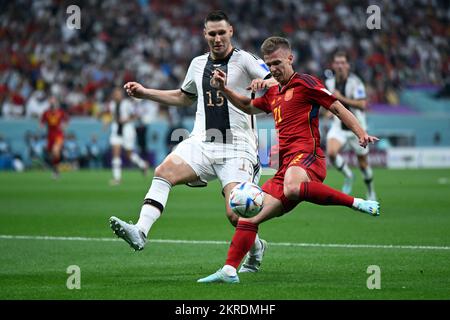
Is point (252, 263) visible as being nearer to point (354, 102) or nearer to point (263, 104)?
point (263, 104)

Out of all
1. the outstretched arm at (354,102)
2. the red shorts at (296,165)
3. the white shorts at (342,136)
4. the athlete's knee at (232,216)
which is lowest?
the athlete's knee at (232,216)

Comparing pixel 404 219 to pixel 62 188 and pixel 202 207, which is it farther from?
pixel 62 188

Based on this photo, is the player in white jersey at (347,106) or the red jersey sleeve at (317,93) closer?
the red jersey sleeve at (317,93)

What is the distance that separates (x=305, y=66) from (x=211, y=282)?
2660 centimetres

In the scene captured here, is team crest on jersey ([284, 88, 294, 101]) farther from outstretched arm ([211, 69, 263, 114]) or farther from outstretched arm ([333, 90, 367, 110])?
outstretched arm ([333, 90, 367, 110])

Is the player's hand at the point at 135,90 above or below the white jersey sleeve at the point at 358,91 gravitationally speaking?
below

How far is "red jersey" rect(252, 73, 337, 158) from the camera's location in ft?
25.8

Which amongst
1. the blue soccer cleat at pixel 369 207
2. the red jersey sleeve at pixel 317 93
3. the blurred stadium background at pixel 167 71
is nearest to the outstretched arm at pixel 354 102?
the blurred stadium background at pixel 167 71

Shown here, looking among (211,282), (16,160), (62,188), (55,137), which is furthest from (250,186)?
(16,160)

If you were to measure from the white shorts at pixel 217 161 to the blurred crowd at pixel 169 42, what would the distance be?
23.4m

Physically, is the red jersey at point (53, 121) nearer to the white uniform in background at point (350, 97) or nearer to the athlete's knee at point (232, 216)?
the white uniform in background at point (350, 97)

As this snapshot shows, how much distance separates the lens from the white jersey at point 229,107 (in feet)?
28.1
